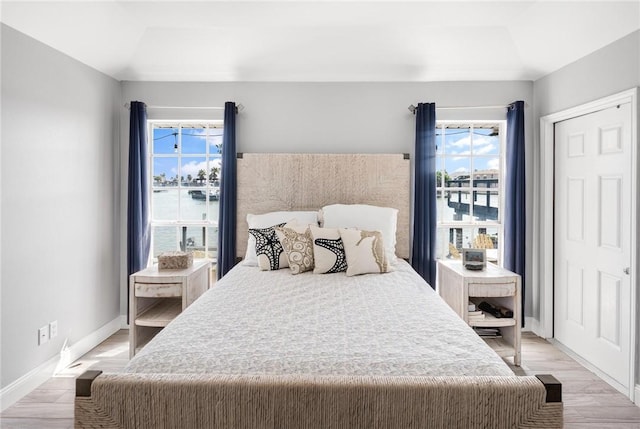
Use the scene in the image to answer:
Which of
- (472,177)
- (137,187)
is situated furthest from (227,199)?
(472,177)

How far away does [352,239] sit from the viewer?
9.73 feet

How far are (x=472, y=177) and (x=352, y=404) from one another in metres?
3.15

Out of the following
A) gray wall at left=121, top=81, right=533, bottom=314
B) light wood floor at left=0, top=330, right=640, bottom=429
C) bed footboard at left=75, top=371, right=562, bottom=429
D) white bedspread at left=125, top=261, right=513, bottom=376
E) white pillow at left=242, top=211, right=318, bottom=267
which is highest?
gray wall at left=121, top=81, right=533, bottom=314

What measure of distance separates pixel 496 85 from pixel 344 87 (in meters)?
1.40

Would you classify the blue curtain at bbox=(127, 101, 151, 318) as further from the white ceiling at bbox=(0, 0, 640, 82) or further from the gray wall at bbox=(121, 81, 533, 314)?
the white ceiling at bbox=(0, 0, 640, 82)

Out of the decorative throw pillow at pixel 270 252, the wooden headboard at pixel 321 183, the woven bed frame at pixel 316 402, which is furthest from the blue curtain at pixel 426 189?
the woven bed frame at pixel 316 402

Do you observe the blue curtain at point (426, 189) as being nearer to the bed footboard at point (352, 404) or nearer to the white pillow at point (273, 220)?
the white pillow at point (273, 220)

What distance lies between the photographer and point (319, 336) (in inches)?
68.6

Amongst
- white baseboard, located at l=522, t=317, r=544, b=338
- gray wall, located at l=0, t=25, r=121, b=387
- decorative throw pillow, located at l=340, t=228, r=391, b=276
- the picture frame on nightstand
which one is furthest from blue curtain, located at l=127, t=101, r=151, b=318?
white baseboard, located at l=522, t=317, r=544, b=338

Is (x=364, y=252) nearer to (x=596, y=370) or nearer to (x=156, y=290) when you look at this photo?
(x=156, y=290)

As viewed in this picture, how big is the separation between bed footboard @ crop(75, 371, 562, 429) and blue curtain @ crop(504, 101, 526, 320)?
8.55 ft

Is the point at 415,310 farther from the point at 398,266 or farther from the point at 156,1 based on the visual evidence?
the point at 156,1

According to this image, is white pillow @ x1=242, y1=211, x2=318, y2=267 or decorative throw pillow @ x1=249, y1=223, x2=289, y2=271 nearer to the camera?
decorative throw pillow @ x1=249, y1=223, x2=289, y2=271

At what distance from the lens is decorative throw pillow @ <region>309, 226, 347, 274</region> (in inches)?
115
